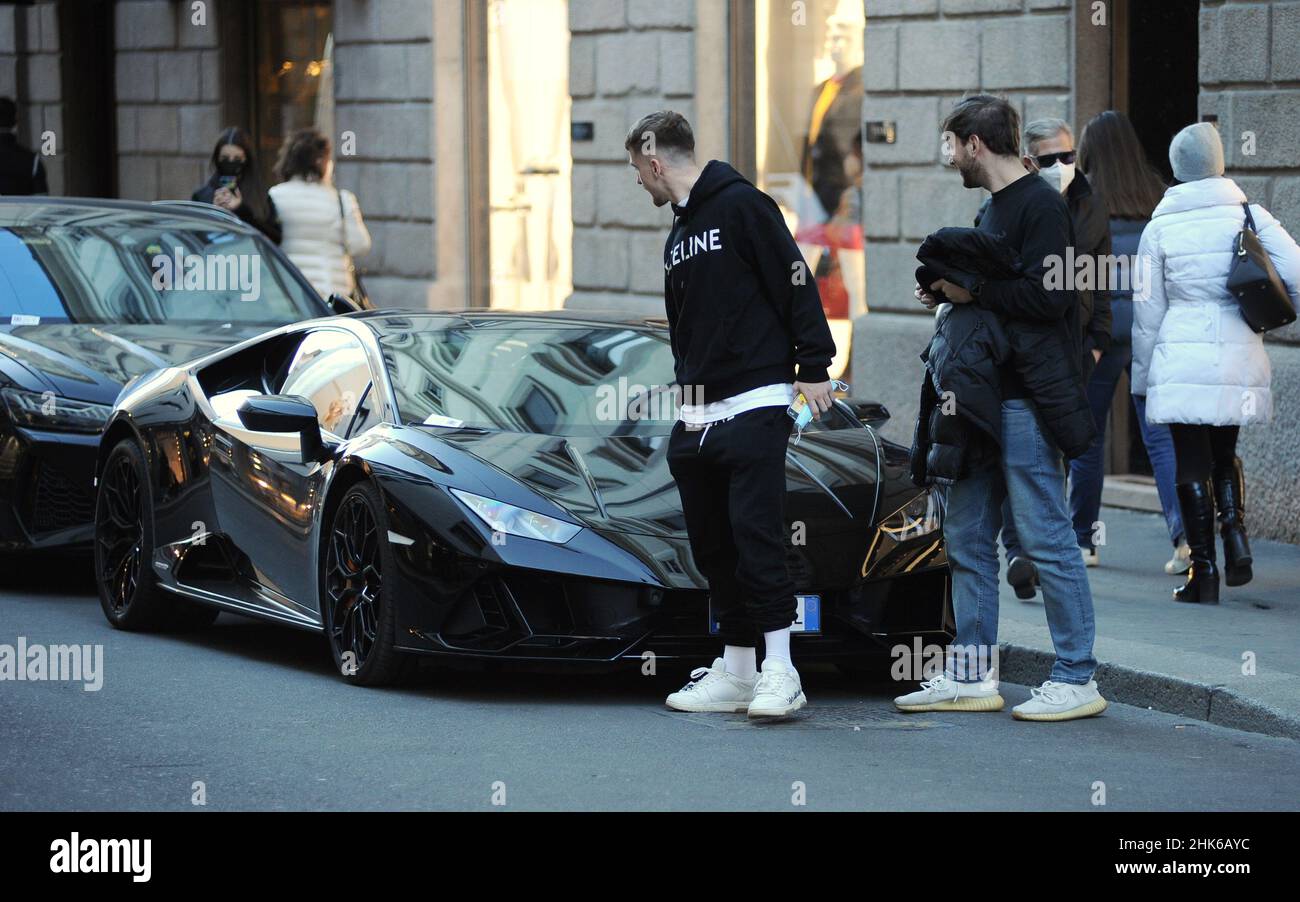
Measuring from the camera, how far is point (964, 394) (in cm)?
713

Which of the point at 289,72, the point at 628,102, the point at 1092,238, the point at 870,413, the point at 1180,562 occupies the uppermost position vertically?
the point at 289,72

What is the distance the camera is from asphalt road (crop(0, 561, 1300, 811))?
6.04m

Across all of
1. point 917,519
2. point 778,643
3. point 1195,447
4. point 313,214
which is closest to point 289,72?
point 313,214

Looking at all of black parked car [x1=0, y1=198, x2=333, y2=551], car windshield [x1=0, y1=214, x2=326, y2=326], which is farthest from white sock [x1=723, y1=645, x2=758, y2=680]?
car windshield [x1=0, y1=214, x2=326, y2=326]

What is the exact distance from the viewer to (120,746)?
6680 millimetres

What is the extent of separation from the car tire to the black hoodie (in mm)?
1145

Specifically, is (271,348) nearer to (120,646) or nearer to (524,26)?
(120,646)

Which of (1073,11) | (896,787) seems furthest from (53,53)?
(896,787)

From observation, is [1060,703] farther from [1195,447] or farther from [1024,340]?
[1195,447]

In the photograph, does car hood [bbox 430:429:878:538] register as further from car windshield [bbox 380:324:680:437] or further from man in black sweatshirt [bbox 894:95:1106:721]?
man in black sweatshirt [bbox 894:95:1106:721]

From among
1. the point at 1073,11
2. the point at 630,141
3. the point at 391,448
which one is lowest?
the point at 391,448

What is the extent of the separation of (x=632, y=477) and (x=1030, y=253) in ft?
4.81

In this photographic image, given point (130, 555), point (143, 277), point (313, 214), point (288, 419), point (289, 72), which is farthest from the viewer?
point (289, 72)
